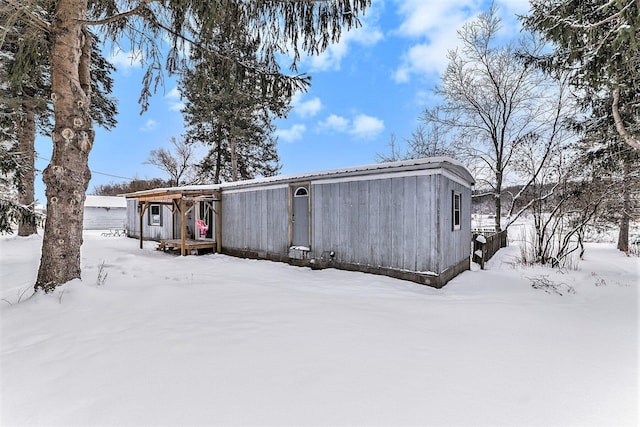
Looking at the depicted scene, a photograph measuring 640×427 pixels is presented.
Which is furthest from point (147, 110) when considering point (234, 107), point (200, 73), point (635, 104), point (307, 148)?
point (307, 148)

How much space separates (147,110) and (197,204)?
241 inches

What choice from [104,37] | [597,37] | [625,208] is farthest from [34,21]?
[625,208]

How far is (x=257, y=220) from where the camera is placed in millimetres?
8195

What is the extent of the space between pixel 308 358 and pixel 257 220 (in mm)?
6273

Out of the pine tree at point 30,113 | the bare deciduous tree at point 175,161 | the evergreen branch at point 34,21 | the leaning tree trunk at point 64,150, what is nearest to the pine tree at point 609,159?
the leaning tree trunk at point 64,150

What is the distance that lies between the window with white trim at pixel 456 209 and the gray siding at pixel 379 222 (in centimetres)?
127

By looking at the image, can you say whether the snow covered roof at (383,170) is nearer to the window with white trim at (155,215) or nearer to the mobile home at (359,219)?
the mobile home at (359,219)

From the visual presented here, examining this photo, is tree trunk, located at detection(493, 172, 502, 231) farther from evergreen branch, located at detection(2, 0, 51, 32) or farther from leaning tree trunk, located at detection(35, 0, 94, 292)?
evergreen branch, located at detection(2, 0, 51, 32)

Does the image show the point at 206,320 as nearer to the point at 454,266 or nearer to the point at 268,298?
the point at 268,298

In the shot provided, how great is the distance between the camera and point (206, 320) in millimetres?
2979

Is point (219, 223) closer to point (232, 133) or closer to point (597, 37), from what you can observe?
point (232, 133)

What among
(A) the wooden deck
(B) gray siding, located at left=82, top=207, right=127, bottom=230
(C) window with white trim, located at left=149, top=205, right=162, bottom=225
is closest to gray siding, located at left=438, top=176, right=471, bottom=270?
(A) the wooden deck

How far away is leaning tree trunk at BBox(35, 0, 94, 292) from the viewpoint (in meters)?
3.55

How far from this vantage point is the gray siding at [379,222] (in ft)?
17.2
